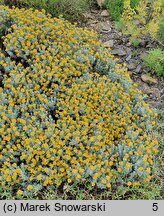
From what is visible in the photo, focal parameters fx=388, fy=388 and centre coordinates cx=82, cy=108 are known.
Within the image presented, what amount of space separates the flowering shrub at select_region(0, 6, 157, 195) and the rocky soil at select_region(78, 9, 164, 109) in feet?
2.04

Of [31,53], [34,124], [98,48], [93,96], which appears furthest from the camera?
[98,48]

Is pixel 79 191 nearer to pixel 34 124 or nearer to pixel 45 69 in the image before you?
pixel 34 124

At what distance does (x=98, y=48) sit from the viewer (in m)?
5.05

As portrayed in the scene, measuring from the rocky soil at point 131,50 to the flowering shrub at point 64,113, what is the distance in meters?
0.62

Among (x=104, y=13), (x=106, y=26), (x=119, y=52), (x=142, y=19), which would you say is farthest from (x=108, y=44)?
(x=104, y=13)

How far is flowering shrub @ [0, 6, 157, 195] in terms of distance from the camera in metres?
3.69

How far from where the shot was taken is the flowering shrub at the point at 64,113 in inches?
145

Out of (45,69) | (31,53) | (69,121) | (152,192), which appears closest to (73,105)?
(69,121)

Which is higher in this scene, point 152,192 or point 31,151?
point 31,151

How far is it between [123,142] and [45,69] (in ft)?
4.08

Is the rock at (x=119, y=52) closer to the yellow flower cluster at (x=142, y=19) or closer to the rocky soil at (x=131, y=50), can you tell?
the rocky soil at (x=131, y=50)

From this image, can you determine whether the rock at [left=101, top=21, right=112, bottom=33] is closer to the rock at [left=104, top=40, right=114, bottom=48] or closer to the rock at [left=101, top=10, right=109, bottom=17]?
the rock at [left=101, top=10, right=109, bottom=17]

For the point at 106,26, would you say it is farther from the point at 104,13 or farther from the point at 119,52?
the point at 119,52

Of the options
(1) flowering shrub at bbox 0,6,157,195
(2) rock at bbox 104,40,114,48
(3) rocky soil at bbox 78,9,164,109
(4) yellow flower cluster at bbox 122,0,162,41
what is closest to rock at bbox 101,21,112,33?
(3) rocky soil at bbox 78,9,164,109
